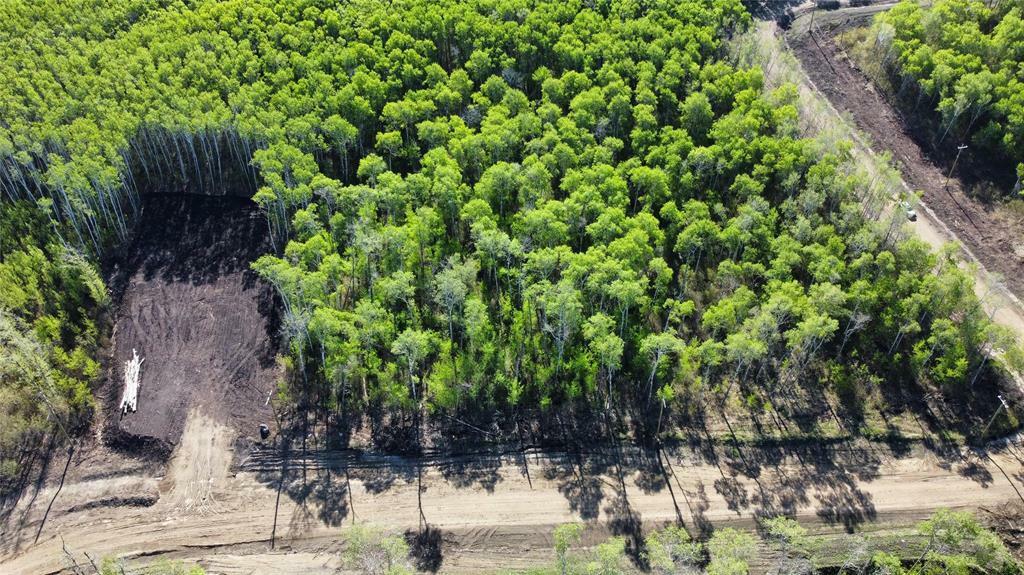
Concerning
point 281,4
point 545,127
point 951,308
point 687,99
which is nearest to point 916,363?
point 951,308

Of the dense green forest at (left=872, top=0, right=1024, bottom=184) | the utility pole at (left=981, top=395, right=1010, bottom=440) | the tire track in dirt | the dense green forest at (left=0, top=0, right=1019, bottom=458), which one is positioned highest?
the dense green forest at (left=872, top=0, right=1024, bottom=184)

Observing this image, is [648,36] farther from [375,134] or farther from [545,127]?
[375,134]

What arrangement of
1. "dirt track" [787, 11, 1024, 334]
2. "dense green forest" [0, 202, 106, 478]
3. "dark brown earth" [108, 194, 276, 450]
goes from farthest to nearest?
"dirt track" [787, 11, 1024, 334] < "dark brown earth" [108, 194, 276, 450] < "dense green forest" [0, 202, 106, 478]

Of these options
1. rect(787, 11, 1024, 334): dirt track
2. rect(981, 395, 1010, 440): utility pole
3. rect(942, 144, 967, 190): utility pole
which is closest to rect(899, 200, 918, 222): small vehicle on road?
rect(787, 11, 1024, 334): dirt track

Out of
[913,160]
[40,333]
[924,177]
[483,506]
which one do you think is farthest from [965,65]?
[40,333]

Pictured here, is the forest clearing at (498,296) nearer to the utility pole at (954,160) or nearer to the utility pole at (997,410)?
the utility pole at (997,410)

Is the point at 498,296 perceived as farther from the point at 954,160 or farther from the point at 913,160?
the point at 954,160

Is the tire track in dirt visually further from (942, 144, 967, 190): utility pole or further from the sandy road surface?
(942, 144, 967, 190): utility pole
